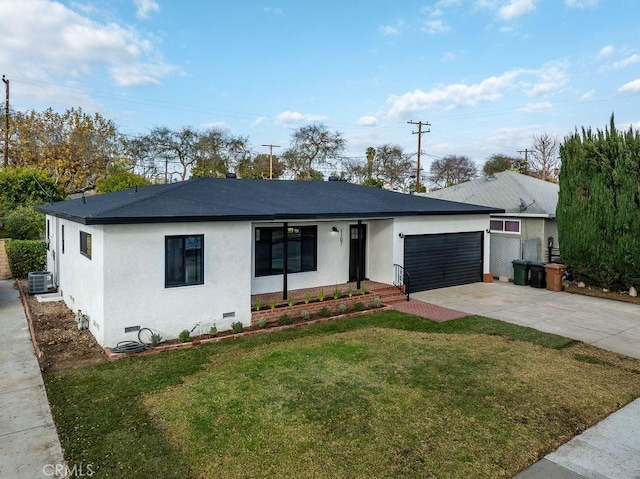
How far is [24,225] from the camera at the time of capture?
18297 millimetres

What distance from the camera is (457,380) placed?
6562mm

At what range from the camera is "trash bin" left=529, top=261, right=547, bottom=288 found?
14789 mm

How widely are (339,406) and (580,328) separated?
7.22 m

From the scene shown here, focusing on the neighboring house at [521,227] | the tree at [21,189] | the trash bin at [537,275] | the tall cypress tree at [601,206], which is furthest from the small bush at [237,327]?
the tree at [21,189]

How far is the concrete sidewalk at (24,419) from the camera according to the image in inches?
172

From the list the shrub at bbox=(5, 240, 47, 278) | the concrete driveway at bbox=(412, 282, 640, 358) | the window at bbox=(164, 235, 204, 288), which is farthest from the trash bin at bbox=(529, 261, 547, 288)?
the shrub at bbox=(5, 240, 47, 278)

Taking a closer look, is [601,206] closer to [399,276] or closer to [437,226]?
[437,226]

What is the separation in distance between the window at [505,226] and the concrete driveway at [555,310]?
2.56m

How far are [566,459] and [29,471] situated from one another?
569 centimetres

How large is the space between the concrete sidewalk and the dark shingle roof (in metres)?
2.72

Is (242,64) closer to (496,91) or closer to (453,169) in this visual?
(496,91)

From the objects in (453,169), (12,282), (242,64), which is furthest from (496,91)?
(453,169)

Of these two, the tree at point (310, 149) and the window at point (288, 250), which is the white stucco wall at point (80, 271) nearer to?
the window at point (288, 250)

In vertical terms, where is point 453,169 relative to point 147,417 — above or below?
above
